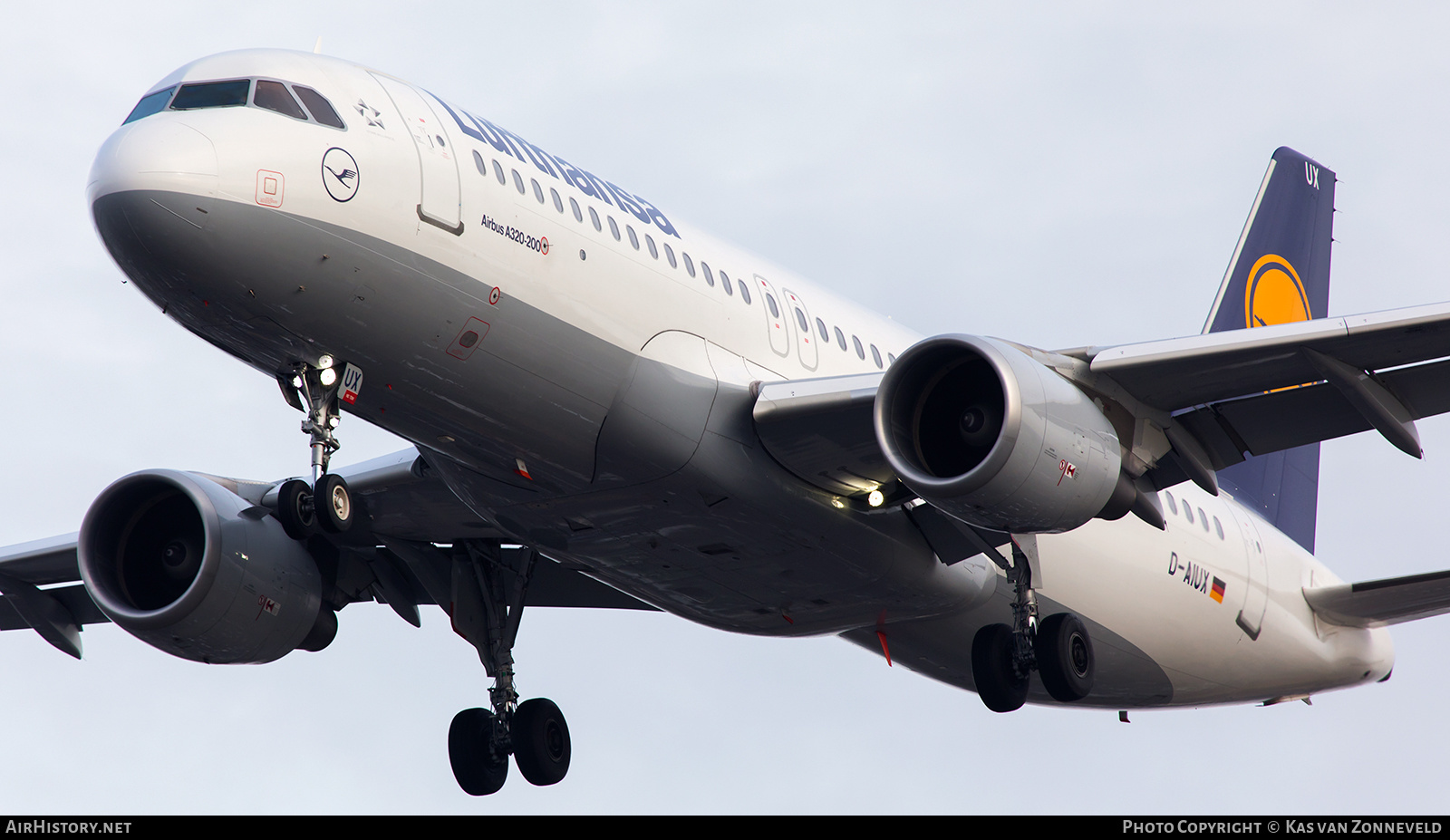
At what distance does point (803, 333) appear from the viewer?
2033 centimetres

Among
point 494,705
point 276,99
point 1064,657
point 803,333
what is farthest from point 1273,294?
point 276,99

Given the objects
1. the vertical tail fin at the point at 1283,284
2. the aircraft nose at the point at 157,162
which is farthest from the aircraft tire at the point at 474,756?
the vertical tail fin at the point at 1283,284

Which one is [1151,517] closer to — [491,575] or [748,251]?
[748,251]

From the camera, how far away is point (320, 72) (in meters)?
16.6

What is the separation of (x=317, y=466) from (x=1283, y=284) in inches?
835

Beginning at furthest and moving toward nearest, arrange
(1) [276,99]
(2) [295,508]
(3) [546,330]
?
(3) [546,330]
(1) [276,99]
(2) [295,508]

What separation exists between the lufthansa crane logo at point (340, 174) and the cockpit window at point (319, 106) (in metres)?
0.33

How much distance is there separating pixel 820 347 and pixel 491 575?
6116 millimetres

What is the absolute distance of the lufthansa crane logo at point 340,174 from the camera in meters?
15.8

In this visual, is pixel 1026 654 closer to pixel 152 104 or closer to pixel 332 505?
pixel 332 505

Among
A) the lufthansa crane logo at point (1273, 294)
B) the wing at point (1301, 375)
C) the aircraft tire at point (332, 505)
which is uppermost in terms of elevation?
the lufthansa crane logo at point (1273, 294)

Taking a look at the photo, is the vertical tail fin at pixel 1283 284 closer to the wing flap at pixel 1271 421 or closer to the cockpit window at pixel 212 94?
the wing flap at pixel 1271 421

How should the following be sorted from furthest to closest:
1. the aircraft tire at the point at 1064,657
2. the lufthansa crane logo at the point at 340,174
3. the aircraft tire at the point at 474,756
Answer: the aircraft tire at the point at 474,756, the aircraft tire at the point at 1064,657, the lufthansa crane logo at the point at 340,174

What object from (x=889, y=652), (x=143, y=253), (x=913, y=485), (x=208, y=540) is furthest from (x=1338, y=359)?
(x=208, y=540)
